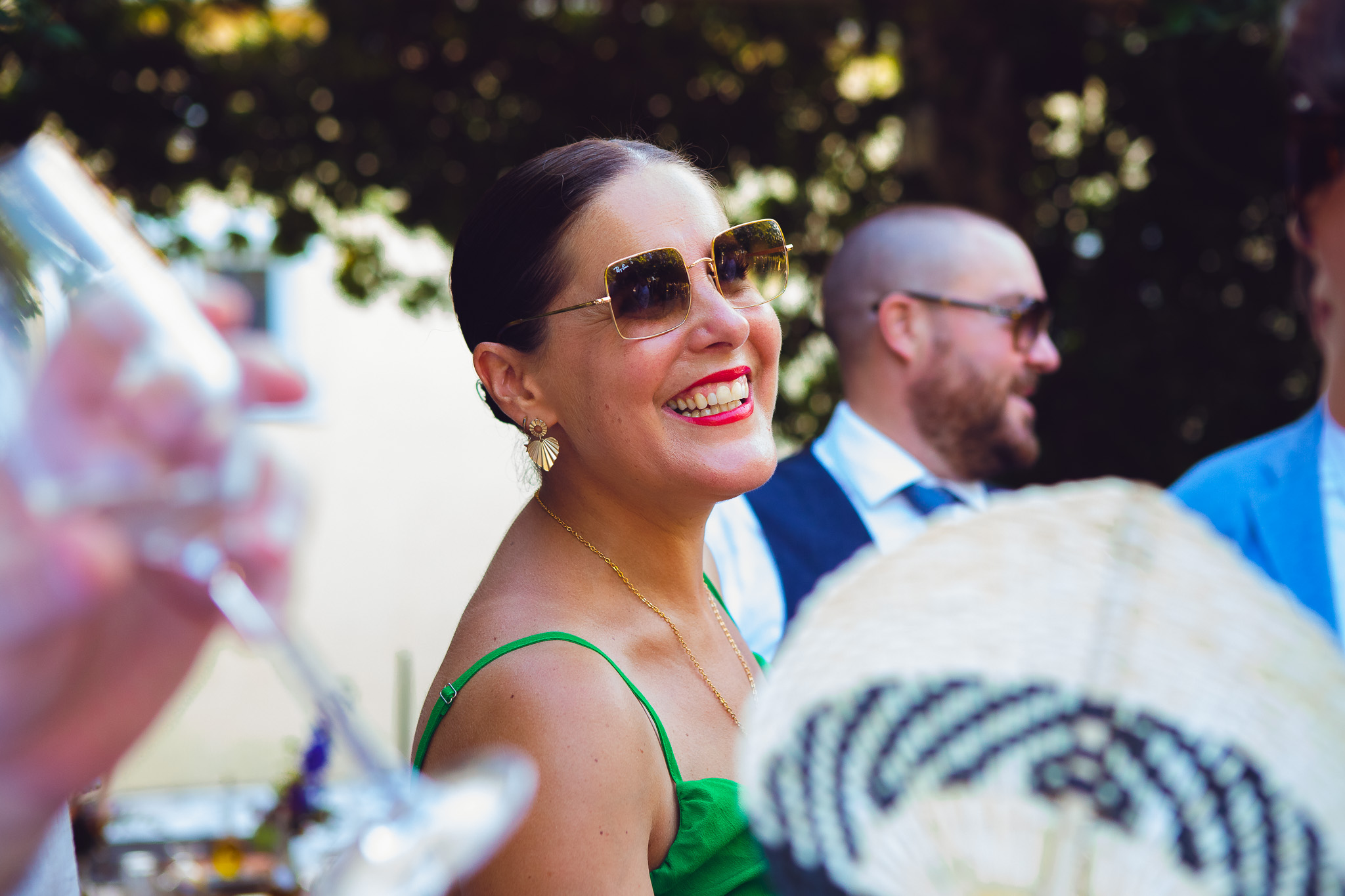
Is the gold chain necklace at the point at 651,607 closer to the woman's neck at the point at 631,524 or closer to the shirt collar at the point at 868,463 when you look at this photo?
the woman's neck at the point at 631,524

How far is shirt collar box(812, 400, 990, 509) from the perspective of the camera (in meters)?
3.56

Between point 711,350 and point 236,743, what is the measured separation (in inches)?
332

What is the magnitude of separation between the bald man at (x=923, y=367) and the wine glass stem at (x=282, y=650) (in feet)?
8.63

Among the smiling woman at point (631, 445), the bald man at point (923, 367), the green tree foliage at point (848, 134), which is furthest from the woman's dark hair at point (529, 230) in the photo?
the green tree foliage at point (848, 134)

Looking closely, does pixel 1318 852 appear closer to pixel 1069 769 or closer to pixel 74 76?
pixel 1069 769

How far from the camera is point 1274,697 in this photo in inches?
29.7

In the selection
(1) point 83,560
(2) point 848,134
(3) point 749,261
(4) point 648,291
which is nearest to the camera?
(1) point 83,560

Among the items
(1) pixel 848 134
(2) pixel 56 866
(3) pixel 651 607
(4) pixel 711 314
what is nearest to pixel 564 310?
(4) pixel 711 314

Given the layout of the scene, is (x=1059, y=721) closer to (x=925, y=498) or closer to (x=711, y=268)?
(x=711, y=268)

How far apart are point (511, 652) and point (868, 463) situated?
2.17m

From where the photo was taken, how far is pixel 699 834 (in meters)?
1.64

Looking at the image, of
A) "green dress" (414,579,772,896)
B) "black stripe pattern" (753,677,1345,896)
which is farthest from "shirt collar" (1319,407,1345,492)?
"black stripe pattern" (753,677,1345,896)

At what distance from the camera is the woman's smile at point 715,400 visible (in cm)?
202

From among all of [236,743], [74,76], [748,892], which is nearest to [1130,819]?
[748,892]
